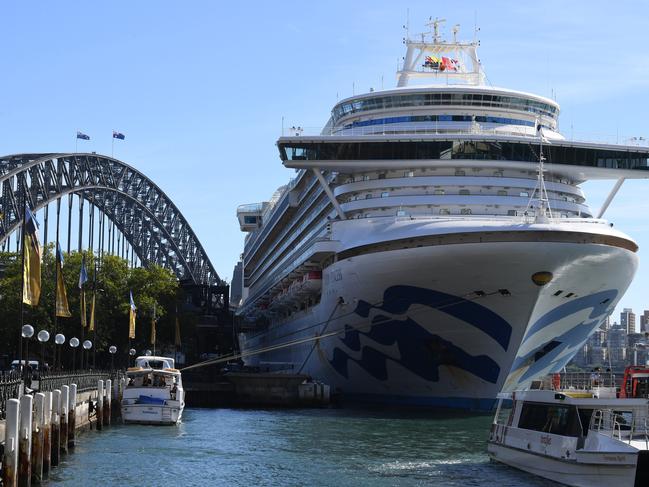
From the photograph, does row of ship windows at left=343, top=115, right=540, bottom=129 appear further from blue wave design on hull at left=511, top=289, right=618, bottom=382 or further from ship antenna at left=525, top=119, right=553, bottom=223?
blue wave design on hull at left=511, top=289, right=618, bottom=382

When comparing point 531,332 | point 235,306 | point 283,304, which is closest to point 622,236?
point 531,332

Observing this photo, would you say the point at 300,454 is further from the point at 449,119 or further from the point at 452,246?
the point at 449,119

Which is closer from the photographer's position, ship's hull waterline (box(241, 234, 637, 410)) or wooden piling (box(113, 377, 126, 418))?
ship's hull waterline (box(241, 234, 637, 410))

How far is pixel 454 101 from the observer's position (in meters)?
55.4

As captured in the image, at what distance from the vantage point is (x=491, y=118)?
182 ft

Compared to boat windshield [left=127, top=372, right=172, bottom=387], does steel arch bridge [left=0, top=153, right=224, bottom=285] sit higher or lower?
higher

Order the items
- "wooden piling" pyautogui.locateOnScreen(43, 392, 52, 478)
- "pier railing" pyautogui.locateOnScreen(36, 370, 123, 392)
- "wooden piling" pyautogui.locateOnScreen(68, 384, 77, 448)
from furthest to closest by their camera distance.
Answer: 1. "pier railing" pyautogui.locateOnScreen(36, 370, 123, 392)
2. "wooden piling" pyautogui.locateOnScreen(68, 384, 77, 448)
3. "wooden piling" pyautogui.locateOnScreen(43, 392, 52, 478)

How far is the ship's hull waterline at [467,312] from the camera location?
147 ft

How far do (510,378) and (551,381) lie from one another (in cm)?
1187

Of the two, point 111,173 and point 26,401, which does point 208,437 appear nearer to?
point 26,401

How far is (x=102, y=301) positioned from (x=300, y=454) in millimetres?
49128

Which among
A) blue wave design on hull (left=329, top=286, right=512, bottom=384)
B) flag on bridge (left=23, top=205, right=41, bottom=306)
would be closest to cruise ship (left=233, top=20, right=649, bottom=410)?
blue wave design on hull (left=329, top=286, right=512, bottom=384)

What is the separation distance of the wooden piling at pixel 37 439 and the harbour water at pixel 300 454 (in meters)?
0.67

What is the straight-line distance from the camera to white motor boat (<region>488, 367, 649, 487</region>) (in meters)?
27.6
